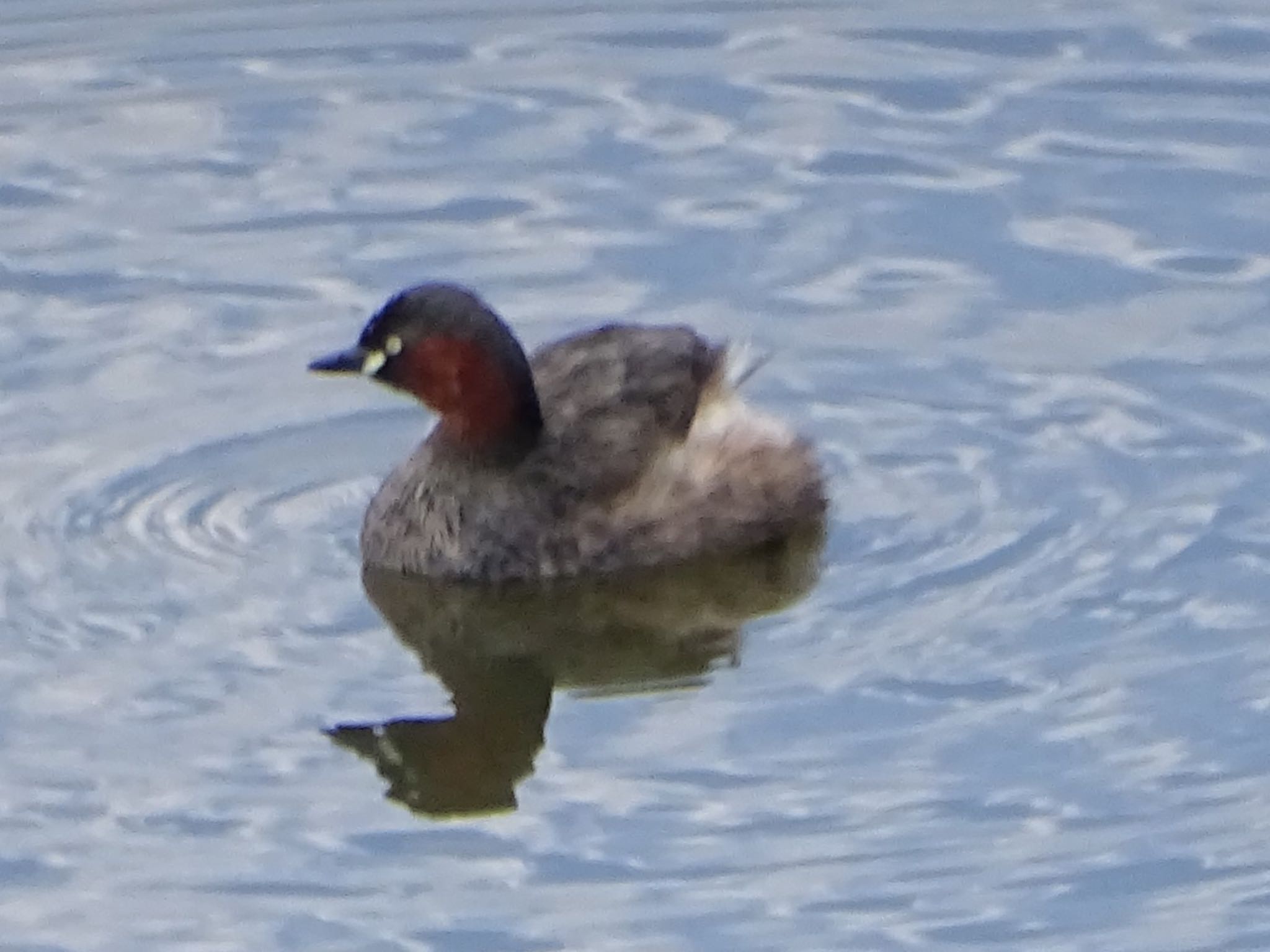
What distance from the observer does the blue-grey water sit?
28.8ft

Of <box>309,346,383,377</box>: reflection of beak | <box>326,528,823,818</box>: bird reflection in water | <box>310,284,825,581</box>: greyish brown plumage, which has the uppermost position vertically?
<box>309,346,383,377</box>: reflection of beak

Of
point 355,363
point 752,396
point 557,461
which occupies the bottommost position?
point 557,461

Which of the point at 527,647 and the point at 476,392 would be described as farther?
the point at 476,392

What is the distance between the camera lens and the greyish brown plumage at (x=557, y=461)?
1064cm

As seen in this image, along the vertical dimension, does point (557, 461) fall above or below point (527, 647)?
above

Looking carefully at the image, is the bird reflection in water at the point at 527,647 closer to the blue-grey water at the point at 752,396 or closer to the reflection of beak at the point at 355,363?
the blue-grey water at the point at 752,396

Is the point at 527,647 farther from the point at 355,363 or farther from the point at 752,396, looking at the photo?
the point at 752,396

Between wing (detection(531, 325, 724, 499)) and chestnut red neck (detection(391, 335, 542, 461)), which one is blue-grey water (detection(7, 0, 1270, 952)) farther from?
wing (detection(531, 325, 724, 499))

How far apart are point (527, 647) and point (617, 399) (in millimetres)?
887

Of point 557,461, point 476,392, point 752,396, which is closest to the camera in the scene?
point 476,392

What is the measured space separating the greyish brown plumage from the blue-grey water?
0.27m

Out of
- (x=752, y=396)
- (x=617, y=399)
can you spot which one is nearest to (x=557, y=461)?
(x=617, y=399)

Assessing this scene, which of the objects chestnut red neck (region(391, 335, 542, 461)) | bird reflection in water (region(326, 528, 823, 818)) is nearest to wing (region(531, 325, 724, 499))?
chestnut red neck (region(391, 335, 542, 461))

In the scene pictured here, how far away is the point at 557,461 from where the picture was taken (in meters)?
10.7
